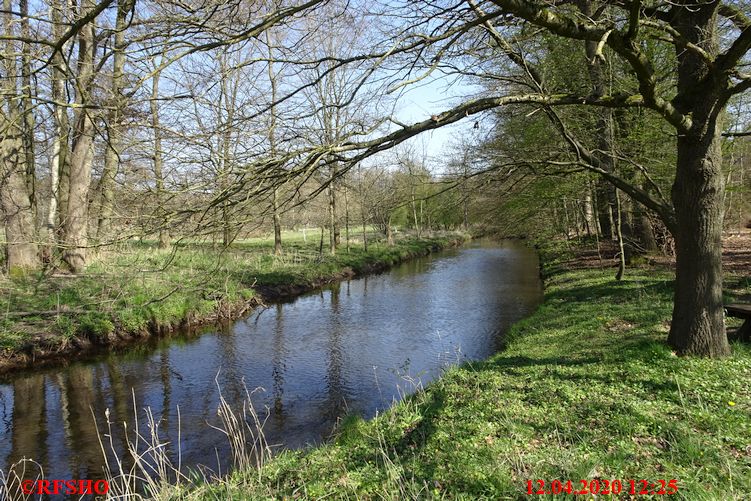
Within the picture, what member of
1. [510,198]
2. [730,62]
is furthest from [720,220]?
[510,198]

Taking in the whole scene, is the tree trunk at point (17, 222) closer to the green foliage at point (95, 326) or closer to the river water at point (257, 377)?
the green foliage at point (95, 326)

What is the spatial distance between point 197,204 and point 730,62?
17.7 feet

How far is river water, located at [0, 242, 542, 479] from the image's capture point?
7043 millimetres

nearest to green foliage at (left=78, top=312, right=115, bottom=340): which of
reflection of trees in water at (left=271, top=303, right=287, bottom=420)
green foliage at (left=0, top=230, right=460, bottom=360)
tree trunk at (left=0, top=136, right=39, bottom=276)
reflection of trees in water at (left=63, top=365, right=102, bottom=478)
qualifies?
green foliage at (left=0, top=230, right=460, bottom=360)

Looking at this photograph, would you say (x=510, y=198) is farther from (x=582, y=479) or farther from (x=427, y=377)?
(x=582, y=479)

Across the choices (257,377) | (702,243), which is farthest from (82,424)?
(702,243)

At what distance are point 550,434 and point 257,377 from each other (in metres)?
6.61

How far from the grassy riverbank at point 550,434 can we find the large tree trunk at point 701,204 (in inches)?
13.8

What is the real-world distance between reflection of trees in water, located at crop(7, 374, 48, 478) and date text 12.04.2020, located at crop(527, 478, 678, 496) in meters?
6.36

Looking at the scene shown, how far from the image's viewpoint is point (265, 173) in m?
4.63

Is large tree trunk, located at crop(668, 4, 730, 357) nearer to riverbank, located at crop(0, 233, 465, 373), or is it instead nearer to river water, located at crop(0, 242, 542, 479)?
river water, located at crop(0, 242, 542, 479)

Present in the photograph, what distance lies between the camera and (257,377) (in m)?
9.62

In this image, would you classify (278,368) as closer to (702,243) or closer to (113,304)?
(113,304)

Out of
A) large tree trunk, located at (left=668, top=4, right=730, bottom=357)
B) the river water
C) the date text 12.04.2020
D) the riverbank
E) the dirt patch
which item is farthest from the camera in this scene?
the dirt patch
